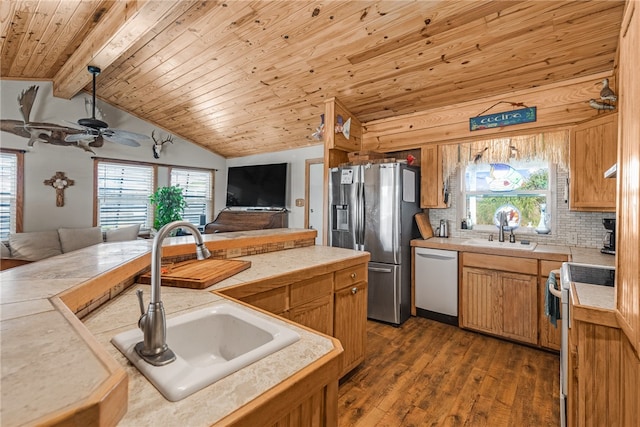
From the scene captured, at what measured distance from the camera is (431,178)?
347cm

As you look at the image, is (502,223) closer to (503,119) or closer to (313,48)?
(503,119)

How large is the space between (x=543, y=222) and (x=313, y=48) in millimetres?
2960

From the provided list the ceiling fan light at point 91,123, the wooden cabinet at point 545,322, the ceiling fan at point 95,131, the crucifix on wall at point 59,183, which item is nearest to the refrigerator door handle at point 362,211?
the wooden cabinet at point 545,322

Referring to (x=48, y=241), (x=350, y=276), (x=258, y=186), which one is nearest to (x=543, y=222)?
(x=350, y=276)

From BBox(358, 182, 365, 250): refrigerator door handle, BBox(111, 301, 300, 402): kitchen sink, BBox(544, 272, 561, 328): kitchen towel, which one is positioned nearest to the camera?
BBox(111, 301, 300, 402): kitchen sink

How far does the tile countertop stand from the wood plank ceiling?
2352 mm

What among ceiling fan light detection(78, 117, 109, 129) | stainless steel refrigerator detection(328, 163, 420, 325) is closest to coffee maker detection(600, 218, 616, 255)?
stainless steel refrigerator detection(328, 163, 420, 325)

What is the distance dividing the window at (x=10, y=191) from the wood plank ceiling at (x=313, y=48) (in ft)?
3.83

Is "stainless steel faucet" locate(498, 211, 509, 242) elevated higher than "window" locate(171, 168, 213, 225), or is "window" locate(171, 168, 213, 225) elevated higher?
"window" locate(171, 168, 213, 225)

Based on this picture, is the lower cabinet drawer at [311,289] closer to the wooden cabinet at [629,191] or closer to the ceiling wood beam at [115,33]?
the wooden cabinet at [629,191]

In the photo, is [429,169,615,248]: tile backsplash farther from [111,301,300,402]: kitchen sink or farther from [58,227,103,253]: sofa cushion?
[58,227,103,253]: sofa cushion

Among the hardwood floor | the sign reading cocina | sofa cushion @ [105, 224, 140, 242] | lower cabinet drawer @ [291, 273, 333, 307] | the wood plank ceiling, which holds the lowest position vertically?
the hardwood floor

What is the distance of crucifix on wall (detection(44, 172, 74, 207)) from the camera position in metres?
4.55

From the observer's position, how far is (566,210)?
9.52ft
